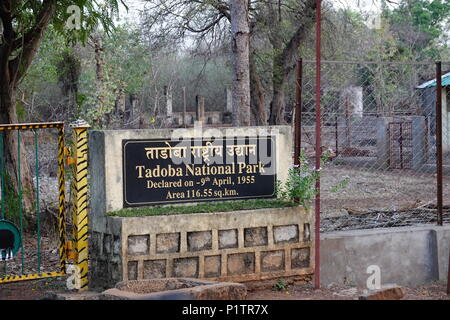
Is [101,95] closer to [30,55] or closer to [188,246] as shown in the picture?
[30,55]

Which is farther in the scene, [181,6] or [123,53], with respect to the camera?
[123,53]

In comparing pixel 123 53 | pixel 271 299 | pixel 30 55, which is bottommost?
pixel 271 299

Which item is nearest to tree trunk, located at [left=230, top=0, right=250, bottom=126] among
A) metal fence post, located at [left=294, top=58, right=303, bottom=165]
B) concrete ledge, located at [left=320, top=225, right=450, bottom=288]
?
metal fence post, located at [left=294, top=58, right=303, bottom=165]

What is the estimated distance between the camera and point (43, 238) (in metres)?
12.0

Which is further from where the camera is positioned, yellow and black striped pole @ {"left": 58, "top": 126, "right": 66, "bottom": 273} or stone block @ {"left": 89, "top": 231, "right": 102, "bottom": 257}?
yellow and black striped pole @ {"left": 58, "top": 126, "right": 66, "bottom": 273}

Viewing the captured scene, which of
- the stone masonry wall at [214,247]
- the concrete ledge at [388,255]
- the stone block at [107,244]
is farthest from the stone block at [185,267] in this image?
the concrete ledge at [388,255]

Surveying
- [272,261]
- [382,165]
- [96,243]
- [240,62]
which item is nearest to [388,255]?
[272,261]

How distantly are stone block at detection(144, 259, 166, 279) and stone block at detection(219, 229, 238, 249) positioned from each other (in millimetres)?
660

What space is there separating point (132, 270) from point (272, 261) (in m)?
1.58

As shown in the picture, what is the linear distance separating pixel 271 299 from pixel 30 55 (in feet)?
22.4

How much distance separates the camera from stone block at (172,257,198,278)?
740cm

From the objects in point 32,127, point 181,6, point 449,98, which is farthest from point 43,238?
point 449,98

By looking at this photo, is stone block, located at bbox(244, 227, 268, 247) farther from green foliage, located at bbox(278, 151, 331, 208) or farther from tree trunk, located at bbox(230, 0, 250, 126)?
tree trunk, located at bbox(230, 0, 250, 126)

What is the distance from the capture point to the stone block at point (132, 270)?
23.7 ft
